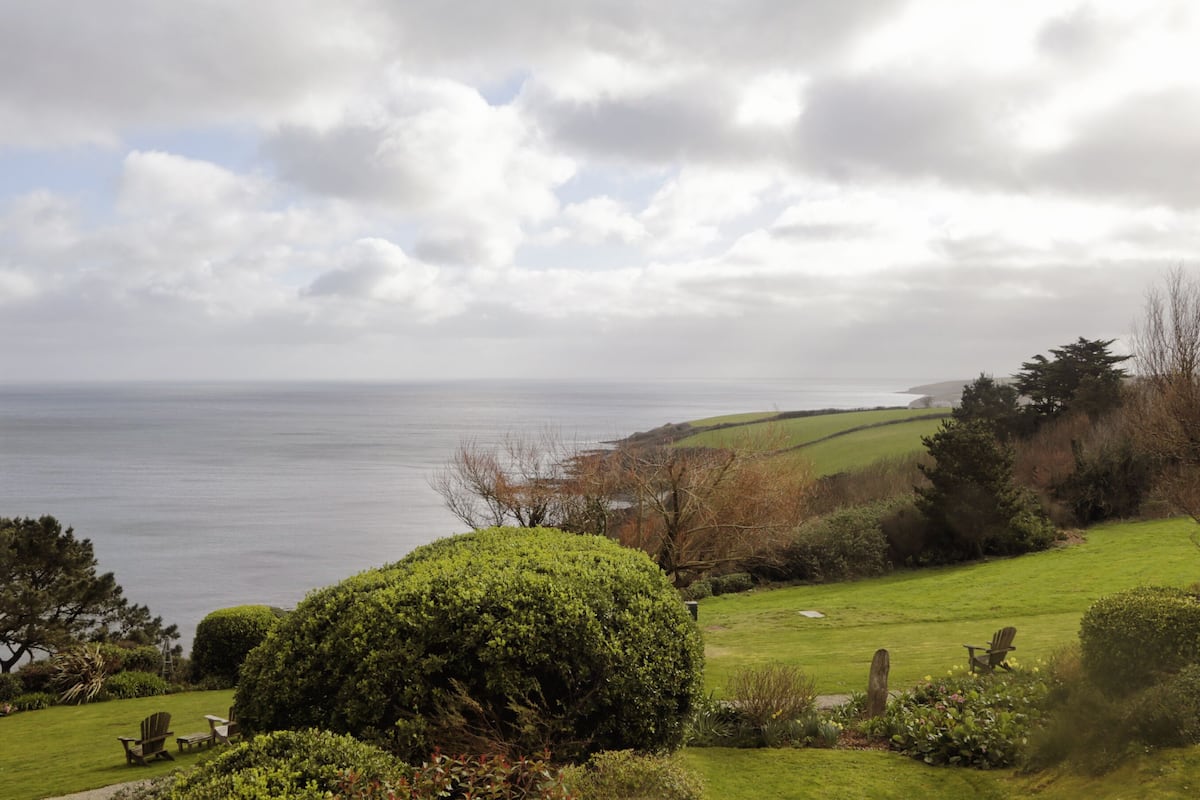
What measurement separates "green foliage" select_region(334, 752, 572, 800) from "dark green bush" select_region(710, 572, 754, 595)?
2783cm

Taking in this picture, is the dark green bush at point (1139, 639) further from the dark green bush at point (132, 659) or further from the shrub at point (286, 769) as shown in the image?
the dark green bush at point (132, 659)

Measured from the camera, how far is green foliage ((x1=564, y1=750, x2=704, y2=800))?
6.34m

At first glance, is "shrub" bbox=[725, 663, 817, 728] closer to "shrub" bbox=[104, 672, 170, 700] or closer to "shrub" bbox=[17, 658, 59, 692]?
"shrub" bbox=[104, 672, 170, 700]

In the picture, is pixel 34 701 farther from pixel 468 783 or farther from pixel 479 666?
pixel 468 783

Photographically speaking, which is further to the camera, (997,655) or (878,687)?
(997,655)

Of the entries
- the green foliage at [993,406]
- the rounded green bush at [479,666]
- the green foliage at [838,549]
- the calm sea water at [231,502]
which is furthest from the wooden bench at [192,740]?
the green foliage at [993,406]

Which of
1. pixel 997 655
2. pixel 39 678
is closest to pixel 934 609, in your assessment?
pixel 997 655

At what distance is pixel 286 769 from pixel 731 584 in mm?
30123

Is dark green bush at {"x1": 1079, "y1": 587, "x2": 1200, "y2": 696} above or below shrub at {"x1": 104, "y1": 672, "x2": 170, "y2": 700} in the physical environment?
above

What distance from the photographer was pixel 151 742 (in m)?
14.9

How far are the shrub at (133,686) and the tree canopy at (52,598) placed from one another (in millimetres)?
5545

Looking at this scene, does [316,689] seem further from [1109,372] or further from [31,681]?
[1109,372]

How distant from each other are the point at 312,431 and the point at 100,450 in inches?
1551

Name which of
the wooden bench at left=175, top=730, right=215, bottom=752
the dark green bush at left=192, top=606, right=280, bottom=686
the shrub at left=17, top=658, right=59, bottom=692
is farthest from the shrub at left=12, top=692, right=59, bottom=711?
the wooden bench at left=175, top=730, right=215, bottom=752
